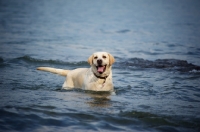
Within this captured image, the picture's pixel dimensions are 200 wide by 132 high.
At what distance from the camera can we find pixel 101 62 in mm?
8391

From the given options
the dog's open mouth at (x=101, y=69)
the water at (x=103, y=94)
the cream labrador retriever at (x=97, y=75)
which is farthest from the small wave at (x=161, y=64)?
the dog's open mouth at (x=101, y=69)

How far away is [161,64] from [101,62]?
232 inches

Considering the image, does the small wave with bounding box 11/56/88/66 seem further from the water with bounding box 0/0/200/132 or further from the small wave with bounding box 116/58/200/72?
the small wave with bounding box 116/58/200/72

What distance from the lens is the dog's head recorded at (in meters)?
8.43

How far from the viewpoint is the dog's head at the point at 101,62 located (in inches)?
332

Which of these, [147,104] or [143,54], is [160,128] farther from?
[143,54]

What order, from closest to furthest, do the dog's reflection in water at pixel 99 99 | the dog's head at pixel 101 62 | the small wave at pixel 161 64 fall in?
the dog's reflection in water at pixel 99 99 → the dog's head at pixel 101 62 → the small wave at pixel 161 64

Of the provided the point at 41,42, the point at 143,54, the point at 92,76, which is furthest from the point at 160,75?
the point at 41,42

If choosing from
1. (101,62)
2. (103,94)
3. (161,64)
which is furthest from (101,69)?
(161,64)

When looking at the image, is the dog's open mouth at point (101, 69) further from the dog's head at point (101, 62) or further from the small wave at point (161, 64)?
the small wave at point (161, 64)

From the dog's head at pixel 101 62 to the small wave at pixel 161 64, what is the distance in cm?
472

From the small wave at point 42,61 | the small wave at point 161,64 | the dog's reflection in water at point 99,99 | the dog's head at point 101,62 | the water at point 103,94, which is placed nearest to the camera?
the water at point 103,94

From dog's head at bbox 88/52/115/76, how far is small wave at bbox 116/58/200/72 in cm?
472

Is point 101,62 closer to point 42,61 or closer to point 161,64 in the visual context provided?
point 161,64
